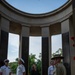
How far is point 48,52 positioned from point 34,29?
4167mm

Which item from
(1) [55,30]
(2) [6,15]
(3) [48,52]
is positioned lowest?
(3) [48,52]

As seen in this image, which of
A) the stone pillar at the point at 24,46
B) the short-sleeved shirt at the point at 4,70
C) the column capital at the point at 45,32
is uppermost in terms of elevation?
the column capital at the point at 45,32

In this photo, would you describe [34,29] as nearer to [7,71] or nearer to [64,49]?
[64,49]

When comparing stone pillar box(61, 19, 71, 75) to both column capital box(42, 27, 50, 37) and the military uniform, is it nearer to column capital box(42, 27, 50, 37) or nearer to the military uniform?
column capital box(42, 27, 50, 37)

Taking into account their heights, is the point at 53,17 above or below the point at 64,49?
above

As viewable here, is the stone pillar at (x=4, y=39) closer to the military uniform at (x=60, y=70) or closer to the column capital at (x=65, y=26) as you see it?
the column capital at (x=65, y=26)

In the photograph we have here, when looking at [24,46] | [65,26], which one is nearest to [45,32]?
[65,26]

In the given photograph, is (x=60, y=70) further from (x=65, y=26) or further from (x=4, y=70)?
(x=65, y=26)

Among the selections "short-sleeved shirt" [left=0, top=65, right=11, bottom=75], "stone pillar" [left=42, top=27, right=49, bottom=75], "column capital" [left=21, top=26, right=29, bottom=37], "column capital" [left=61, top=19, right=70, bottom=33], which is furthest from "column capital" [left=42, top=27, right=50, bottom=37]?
"short-sleeved shirt" [left=0, top=65, right=11, bottom=75]

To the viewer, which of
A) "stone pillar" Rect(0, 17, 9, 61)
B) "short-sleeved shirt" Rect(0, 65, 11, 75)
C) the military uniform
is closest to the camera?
the military uniform

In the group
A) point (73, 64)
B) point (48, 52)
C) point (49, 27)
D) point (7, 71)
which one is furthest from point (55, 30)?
point (7, 71)

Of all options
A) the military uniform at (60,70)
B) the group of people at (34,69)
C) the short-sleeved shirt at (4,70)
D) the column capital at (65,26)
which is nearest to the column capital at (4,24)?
the column capital at (65,26)

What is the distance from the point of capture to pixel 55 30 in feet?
65.1

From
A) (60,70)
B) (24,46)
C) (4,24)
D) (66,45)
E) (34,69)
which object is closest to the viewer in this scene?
(60,70)
